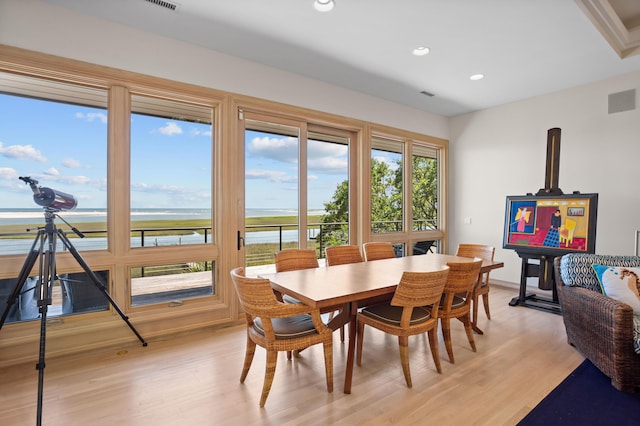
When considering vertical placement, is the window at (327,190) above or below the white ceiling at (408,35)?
below


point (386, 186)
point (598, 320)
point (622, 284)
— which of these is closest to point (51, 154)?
point (386, 186)

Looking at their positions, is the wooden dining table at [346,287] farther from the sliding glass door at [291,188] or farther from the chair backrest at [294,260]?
the sliding glass door at [291,188]

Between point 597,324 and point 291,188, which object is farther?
point 291,188

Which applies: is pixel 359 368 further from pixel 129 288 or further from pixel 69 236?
pixel 69 236

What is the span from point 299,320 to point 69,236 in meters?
2.19

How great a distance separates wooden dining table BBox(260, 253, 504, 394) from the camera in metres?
2.07

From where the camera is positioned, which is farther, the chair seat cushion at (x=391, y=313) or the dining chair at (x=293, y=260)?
the dining chair at (x=293, y=260)

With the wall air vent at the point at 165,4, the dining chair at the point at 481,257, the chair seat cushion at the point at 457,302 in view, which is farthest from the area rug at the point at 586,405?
the wall air vent at the point at 165,4

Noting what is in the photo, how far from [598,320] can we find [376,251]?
197 centimetres

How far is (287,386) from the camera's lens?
2270 mm

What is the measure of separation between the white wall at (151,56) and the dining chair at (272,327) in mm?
2265

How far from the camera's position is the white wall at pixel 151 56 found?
2531mm

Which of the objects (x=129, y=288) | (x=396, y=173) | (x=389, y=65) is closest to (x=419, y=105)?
(x=396, y=173)

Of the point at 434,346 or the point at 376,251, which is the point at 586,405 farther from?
the point at 376,251
